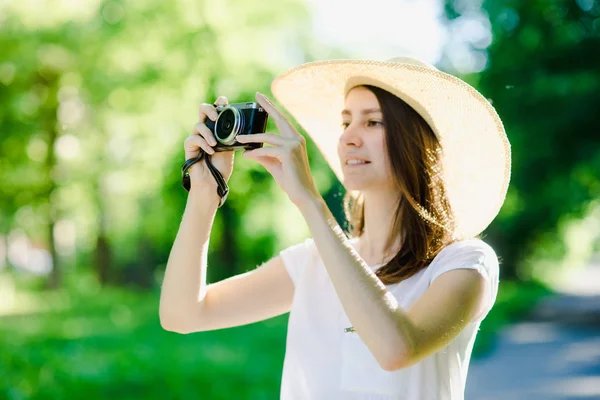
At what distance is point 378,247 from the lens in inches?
82.4

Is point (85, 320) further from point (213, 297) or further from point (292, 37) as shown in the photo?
point (213, 297)

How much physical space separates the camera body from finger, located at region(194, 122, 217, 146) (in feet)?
0.09

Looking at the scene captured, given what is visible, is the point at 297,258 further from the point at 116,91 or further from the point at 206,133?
the point at 116,91

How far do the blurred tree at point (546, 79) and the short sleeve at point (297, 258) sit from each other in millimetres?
8016

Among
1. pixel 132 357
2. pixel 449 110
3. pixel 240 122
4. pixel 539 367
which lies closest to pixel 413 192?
pixel 449 110

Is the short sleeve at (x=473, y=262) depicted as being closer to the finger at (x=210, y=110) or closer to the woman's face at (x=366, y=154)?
the woman's face at (x=366, y=154)

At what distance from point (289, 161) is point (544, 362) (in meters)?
7.86

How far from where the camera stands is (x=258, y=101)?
1878mm

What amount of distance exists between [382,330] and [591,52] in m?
9.50

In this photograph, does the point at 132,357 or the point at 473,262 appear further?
the point at 132,357

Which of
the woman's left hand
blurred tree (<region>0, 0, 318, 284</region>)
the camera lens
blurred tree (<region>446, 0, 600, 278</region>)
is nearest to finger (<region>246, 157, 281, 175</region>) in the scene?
the woman's left hand

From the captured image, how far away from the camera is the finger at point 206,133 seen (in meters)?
1.97

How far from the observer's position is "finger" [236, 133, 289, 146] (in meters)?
1.71

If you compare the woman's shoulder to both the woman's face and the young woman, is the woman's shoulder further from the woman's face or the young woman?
the woman's face
